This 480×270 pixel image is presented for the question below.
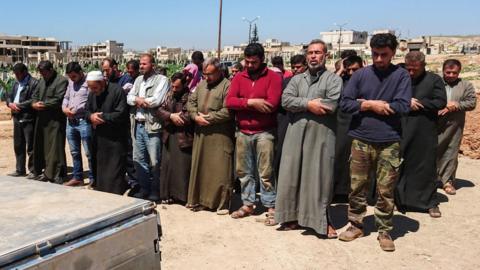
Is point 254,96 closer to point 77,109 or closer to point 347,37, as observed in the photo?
point 77,109

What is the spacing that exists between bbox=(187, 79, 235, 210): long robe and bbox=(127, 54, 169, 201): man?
47 centimetres

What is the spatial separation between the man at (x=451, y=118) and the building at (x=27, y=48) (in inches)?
3506

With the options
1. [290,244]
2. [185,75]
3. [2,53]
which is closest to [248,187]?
[290,244]

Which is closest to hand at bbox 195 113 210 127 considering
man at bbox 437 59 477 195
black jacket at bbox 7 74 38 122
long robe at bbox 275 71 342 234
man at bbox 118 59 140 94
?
long robe at bbox 275 71 342 234

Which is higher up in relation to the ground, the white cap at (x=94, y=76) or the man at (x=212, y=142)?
the white cap at (x=94, y=76)

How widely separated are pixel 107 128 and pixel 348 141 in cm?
283

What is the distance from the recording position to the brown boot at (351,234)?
4.32 m

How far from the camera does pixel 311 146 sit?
14.2 ft

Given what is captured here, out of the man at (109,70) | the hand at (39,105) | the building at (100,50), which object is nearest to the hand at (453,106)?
the man at (109,70)

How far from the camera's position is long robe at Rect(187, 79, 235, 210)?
16.6ft

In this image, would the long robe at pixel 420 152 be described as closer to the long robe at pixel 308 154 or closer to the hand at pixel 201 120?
the long robe at pixel 308 154

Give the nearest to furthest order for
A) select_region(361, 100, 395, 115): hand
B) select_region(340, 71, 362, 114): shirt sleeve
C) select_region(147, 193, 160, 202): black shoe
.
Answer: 1. select_region(361, 100, 395, 115): hand
2. select_region(340, 71, 362, 114): shirt sleeve
3. select_region(147, 193, 160, 202): black shoe

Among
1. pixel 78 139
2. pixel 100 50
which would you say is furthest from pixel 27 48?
pixel 78 139

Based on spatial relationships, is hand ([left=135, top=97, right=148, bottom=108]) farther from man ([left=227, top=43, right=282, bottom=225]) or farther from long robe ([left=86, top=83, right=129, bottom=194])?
man ([left=227, top=43, right=282, bottom=225])
